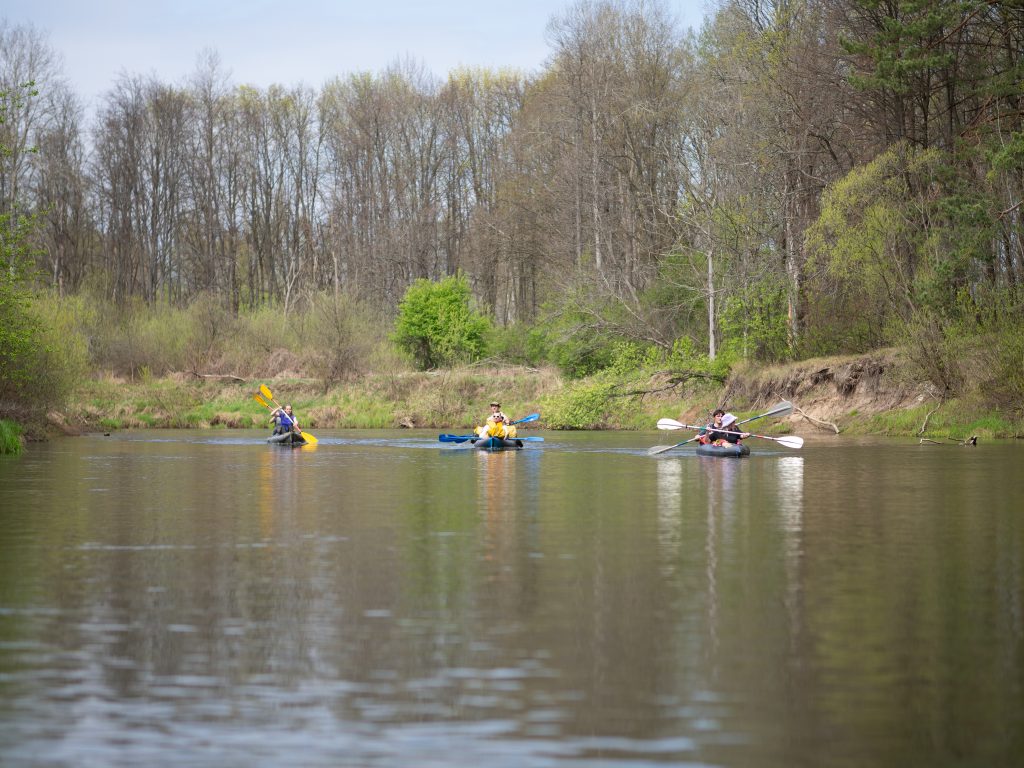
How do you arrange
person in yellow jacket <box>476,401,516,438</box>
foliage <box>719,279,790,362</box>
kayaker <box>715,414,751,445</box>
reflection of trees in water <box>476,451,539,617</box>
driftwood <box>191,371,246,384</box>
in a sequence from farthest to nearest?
driftwood <box>191,371,246,384</box>
foliage <box>719,279,790,362</box>
person in yellow jacket <box>476,401,516,438</box>
kayaker <box>715,414,751,445</box>
reflection of trees in water <box>476,451,539,617</box>

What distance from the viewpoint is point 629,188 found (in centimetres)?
5625

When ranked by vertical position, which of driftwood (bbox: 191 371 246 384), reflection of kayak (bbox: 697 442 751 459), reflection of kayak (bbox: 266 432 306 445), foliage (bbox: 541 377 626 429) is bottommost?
reflection of kayak (bbox: 697 442 751 459)

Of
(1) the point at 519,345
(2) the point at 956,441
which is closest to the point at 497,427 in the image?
(2) the point at 956,441

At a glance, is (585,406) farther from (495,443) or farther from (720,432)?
(720,432)

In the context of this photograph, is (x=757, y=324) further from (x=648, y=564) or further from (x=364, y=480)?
(x=648, y=564)

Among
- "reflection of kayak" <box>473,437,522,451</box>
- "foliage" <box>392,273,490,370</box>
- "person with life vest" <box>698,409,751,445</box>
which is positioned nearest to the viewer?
"person with life vest" <box>698,409,751,445</box>

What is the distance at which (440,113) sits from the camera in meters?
67.6

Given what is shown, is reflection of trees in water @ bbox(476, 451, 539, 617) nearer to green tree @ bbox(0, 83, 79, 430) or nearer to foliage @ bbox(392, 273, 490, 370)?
green tree @ bbox(0, 83, 79, 430)

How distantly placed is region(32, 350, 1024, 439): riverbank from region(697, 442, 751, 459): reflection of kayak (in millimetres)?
8546

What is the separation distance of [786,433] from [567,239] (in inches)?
730

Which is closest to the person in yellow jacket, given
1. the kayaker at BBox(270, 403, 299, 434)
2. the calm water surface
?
the kayaker at BBox(270, 403, 299, 434)

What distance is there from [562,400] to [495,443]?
12682 mm

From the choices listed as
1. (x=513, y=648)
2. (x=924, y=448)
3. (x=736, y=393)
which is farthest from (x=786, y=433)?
(x=513, y=648)

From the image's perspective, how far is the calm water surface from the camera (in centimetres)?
673
